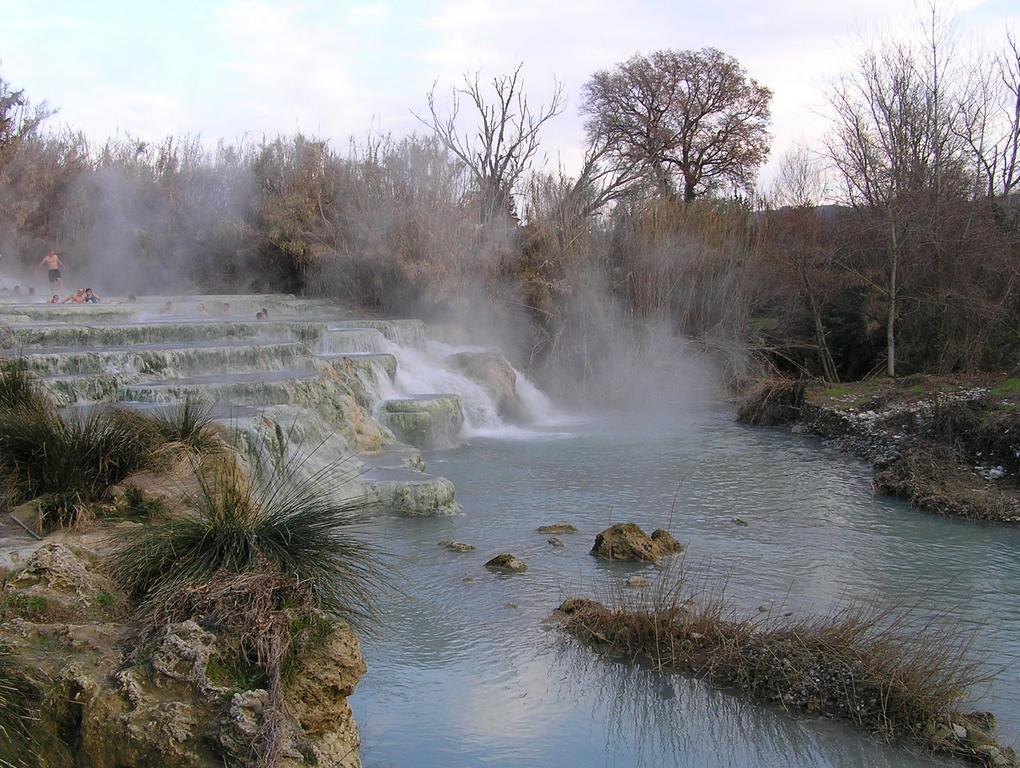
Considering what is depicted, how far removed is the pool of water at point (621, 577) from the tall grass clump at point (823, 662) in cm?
12

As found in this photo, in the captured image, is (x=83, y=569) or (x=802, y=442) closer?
(x=83, y=569)

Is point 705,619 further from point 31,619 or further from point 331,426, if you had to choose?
point 331,426

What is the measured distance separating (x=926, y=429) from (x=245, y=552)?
9618mm

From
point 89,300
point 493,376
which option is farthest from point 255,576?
point 89,300

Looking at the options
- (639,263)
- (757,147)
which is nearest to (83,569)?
(639,263)

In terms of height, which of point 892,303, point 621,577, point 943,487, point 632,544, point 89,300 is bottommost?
point 621,577

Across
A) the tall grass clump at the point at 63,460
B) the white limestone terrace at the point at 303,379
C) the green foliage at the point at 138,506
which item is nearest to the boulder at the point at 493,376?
the white limestone terrace at the point at 303,379

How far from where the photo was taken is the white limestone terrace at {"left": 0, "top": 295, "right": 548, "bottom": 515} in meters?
9.63

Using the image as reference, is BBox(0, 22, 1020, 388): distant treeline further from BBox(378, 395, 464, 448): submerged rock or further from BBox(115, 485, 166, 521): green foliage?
BBox(115, 485, 166, 521): green foliage

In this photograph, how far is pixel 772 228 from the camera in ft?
59.7

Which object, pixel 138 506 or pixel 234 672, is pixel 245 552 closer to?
pixel 234 672

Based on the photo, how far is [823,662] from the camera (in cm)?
489

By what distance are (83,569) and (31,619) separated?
0.38m

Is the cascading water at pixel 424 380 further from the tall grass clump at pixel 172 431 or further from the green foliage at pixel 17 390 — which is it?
the green foliage at pixel 17 390
